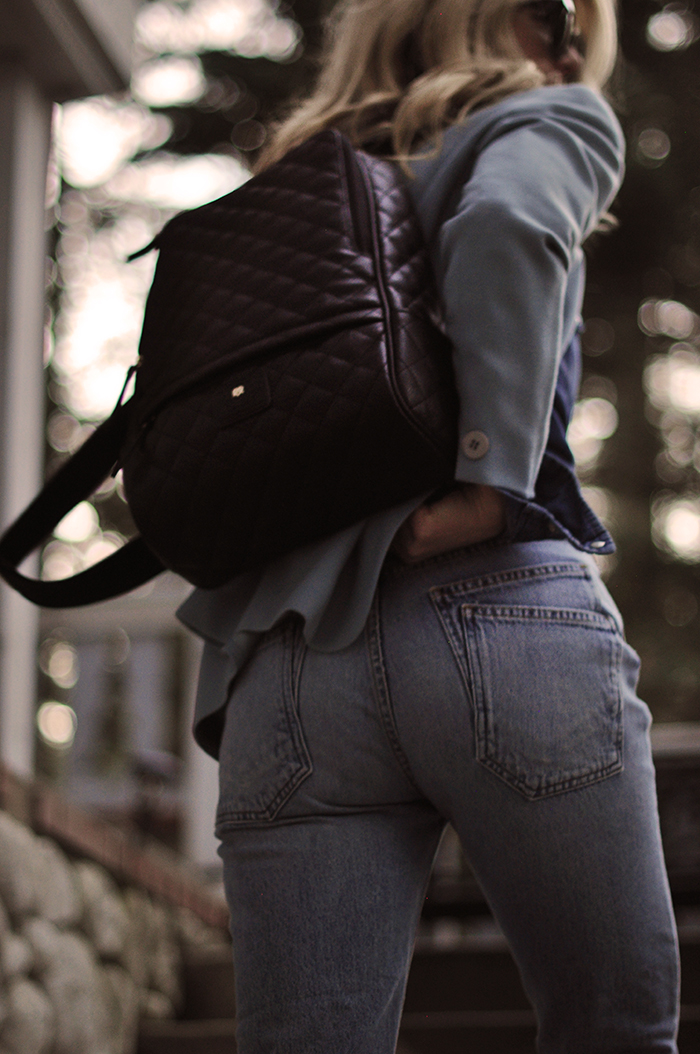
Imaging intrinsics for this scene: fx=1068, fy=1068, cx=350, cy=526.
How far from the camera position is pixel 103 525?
923cm

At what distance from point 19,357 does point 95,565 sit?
2.29 m

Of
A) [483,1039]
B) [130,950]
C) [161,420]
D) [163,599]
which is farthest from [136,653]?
[161,420]

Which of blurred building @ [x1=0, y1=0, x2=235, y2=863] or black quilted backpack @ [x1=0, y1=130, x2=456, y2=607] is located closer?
black quilted backpack @ [x1=0, y1=130, x2=456, y2=607]

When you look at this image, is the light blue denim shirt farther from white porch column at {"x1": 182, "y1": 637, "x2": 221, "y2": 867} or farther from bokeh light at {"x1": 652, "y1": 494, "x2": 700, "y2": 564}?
bokeh light at {"x1": 652, "y1": 494, "x2": 700, "y2": 564}

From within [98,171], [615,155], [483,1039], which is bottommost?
[483,1039]

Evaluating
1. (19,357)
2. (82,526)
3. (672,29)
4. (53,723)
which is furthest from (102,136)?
(19,357)

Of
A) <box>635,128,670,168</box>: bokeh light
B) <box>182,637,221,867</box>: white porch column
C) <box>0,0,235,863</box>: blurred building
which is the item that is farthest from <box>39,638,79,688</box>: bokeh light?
<box>635,128,670,168</box>: bokeh light

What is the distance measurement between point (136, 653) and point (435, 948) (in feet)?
9.08

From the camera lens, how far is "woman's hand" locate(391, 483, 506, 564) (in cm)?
103

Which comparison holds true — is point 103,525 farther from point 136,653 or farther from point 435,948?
point 435,948

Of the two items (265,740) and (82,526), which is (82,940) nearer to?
(265,740)

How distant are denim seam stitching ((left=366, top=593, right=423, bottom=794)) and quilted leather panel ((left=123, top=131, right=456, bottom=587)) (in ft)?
0.40

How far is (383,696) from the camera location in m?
0.99

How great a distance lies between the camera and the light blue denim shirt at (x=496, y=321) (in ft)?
3.33
